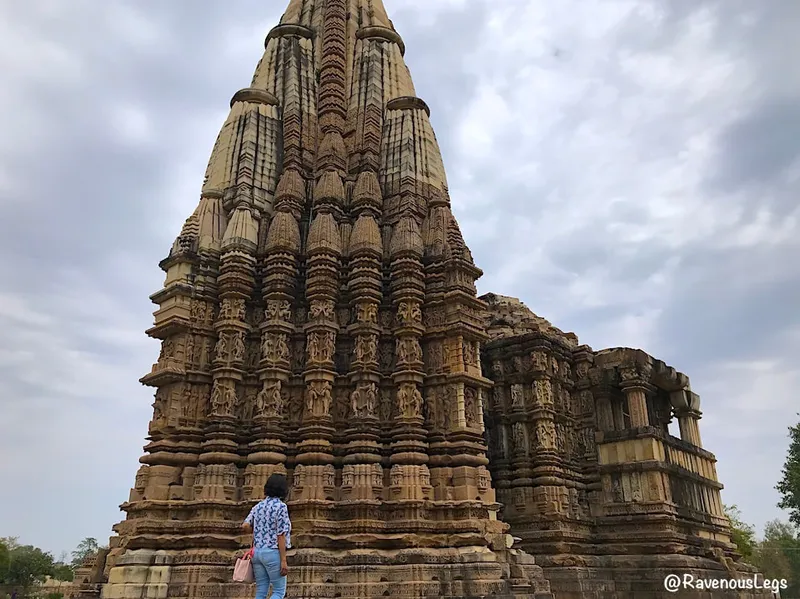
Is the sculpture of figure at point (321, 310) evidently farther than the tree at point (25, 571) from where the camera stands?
No

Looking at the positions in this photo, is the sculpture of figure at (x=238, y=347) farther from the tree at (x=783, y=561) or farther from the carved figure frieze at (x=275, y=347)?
the tree at (x=783, y=561)

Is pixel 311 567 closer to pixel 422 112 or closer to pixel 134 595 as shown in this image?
pixel 134 595

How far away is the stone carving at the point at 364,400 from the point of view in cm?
1126

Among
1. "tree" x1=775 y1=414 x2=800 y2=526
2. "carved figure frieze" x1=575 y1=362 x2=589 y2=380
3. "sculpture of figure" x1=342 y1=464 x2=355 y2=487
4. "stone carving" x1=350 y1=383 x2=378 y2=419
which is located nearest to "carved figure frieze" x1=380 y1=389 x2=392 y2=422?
"stone carving" x1=350 y1=383 x2=378 y2=419

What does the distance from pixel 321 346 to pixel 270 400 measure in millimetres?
1376

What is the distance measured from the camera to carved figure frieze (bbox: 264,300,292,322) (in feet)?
39.0

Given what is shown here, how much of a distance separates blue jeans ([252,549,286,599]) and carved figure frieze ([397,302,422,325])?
20.8 ft

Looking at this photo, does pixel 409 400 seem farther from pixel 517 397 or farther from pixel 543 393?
pixel 543 393

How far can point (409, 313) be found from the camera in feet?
39.5

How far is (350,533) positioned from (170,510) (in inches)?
119

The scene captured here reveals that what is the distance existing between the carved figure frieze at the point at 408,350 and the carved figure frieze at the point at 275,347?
2157 mm

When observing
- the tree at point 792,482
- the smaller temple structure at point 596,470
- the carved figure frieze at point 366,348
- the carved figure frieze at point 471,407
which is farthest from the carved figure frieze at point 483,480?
the tree at point 792,482

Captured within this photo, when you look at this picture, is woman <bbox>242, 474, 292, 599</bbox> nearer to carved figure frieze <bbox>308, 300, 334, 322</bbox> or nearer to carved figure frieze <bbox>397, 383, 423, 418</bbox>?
carved figure frieze <bbox>397, 383, 423, 418</bbox>

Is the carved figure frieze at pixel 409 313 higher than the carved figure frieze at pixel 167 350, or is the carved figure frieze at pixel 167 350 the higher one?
the carved figure frieze at pixel 409 313
